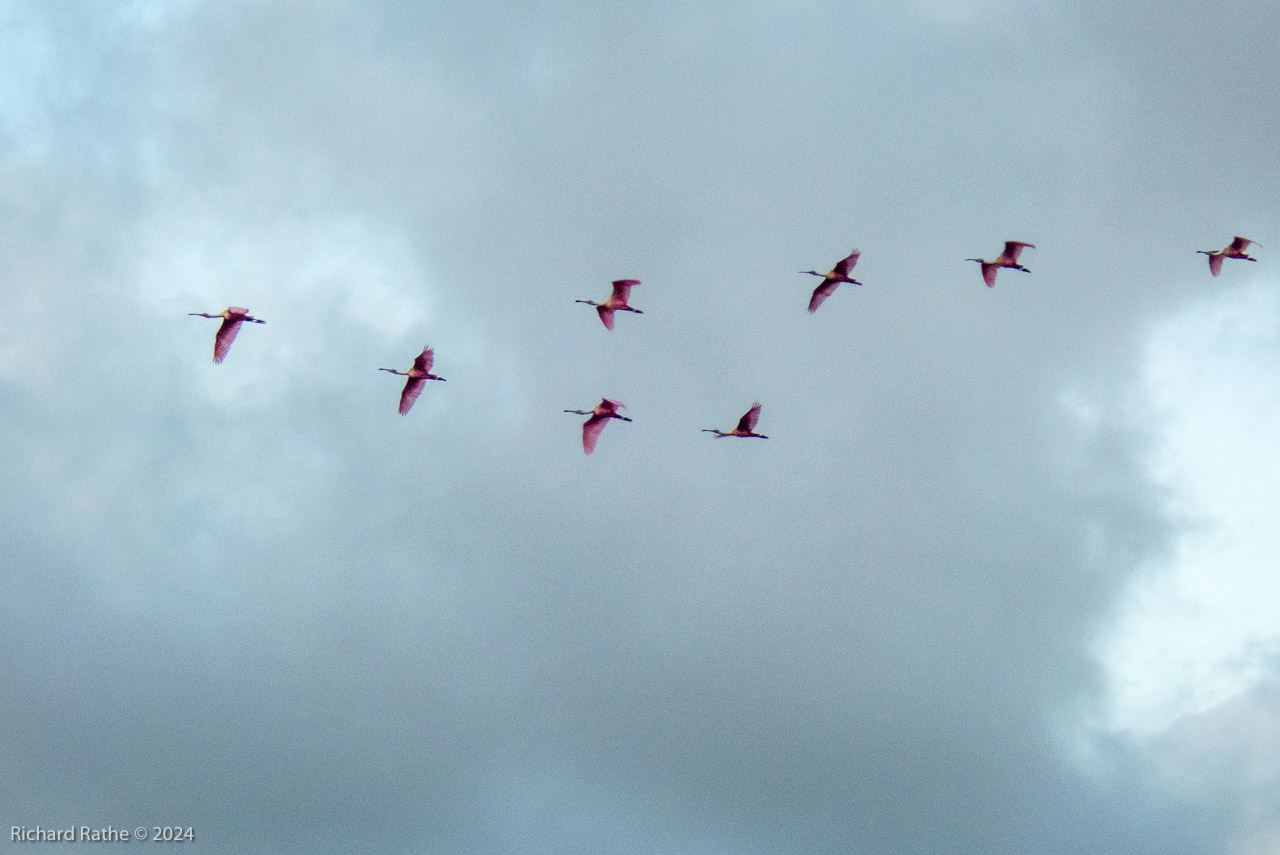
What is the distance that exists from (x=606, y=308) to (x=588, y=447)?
9.54 meters

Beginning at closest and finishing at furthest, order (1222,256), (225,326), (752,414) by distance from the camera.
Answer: (225,326)
(752,414)
(1222,256)

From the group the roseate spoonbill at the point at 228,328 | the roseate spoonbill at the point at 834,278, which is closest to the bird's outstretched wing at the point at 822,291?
the roseate spoonbill at the point at 834,278

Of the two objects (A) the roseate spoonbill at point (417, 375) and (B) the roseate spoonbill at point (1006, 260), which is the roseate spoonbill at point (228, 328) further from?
(B) the roseate spoonbill at point (1006, 260)

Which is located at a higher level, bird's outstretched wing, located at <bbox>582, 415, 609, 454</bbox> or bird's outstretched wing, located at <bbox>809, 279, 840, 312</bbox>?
bird's outstretched wing, located at <bbox>809, 279, 840, 312</bbox>

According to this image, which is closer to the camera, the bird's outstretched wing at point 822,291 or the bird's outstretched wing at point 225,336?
the bird's outstretched wing at point 225,336

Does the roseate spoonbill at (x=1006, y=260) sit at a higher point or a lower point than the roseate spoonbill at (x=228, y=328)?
higher

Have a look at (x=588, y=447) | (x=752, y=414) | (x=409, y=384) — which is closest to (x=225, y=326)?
(x=409, y=384)

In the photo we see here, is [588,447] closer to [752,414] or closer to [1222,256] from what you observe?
[752,414]

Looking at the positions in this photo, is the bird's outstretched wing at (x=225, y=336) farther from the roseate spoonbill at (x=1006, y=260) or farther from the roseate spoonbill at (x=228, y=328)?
the roseate spoonbill at (x=1006, y=260)

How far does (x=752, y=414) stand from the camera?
130250 millimetres

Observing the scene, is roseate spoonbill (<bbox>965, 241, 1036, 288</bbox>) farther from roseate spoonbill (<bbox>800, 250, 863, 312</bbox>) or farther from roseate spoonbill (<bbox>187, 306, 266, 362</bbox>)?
roseate spoonbill (<bbox>187, 306, 266, 362</bbox>)

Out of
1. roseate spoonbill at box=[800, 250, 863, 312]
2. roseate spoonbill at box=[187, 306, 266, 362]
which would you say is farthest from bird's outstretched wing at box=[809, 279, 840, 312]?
roseate spoonbill at box=[187, 306, 266, 362]

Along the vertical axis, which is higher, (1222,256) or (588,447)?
(1222,256)

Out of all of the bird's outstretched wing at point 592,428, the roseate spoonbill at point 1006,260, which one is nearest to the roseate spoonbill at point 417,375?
the bird's outstretched wing at point 592,428
